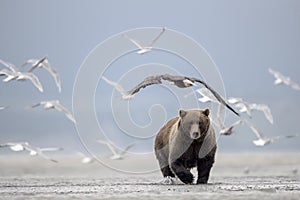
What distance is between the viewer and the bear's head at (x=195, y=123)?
16906 millimetres

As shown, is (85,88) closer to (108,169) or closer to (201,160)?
(201,160)

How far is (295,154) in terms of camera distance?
36.0m

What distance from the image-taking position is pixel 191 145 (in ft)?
56.4

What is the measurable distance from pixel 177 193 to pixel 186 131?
1.41 metres

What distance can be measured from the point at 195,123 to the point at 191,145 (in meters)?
0.44

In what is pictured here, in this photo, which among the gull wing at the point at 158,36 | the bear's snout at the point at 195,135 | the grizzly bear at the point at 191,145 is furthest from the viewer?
the gull wing at the point at 158,36

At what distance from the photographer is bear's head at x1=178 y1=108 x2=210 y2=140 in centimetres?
1691

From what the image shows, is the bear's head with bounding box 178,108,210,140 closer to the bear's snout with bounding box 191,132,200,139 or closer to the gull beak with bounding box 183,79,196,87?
the bear's snout with bounding box 191,132,200,139

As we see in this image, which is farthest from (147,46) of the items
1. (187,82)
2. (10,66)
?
(187,82)

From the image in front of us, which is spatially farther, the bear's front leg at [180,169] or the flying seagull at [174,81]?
the bear's front leg at [180,169]

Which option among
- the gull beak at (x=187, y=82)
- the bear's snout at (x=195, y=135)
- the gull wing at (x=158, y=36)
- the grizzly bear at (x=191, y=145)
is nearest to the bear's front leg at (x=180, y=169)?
the grizzly bear at (x=191, y=145)

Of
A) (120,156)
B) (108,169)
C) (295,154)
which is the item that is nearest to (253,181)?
(120,156)

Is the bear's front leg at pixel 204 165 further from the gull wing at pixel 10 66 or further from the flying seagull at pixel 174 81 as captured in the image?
the gull wing at pixel 10 66

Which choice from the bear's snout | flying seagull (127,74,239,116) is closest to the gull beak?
flying seagull (127,74,239,116)
